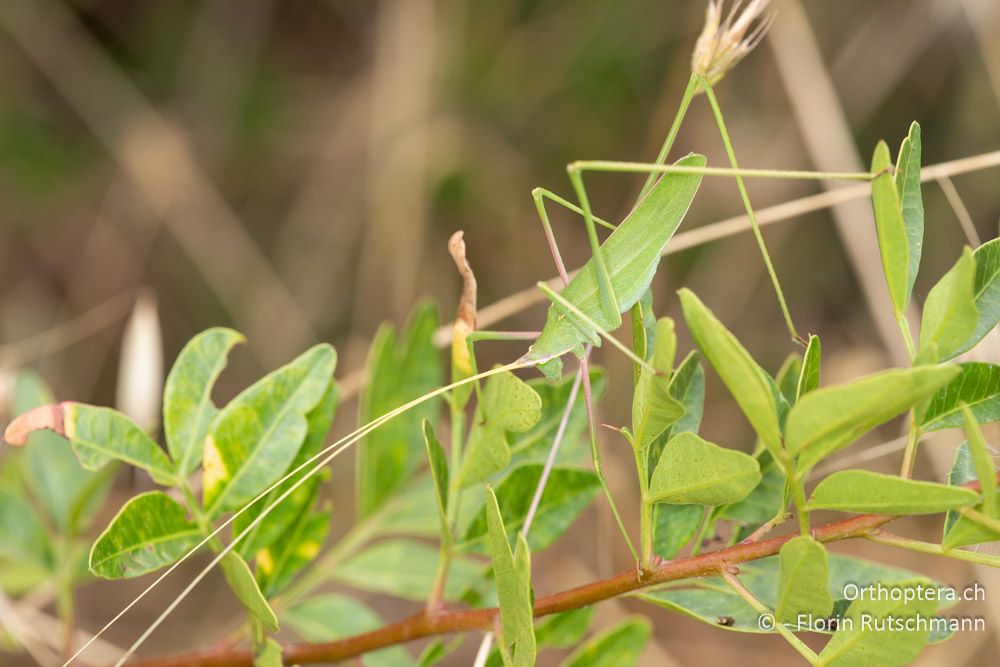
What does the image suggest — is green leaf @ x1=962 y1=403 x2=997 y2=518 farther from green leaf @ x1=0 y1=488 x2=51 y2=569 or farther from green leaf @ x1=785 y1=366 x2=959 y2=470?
green leaf @ x1=0 y1=488 x2=51 y2=569

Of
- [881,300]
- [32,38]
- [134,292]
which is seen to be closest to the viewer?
[881,300]

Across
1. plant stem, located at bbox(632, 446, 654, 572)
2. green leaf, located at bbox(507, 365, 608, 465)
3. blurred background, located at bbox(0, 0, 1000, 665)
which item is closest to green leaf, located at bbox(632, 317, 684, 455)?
plant stem, located at bbox(632, 446, 654, 572)

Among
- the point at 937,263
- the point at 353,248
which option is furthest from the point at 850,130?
the point at 353,248

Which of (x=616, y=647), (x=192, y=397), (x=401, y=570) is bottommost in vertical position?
(x=616, y=647)

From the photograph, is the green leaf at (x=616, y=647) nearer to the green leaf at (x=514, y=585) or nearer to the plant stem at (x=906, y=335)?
the green leaf at (x=514, y=585)

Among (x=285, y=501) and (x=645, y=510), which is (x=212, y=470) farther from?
(x=645, y=510)

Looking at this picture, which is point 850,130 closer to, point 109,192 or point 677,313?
point 677,313

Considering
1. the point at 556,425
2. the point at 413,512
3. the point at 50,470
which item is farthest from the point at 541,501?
the point at 50,470
